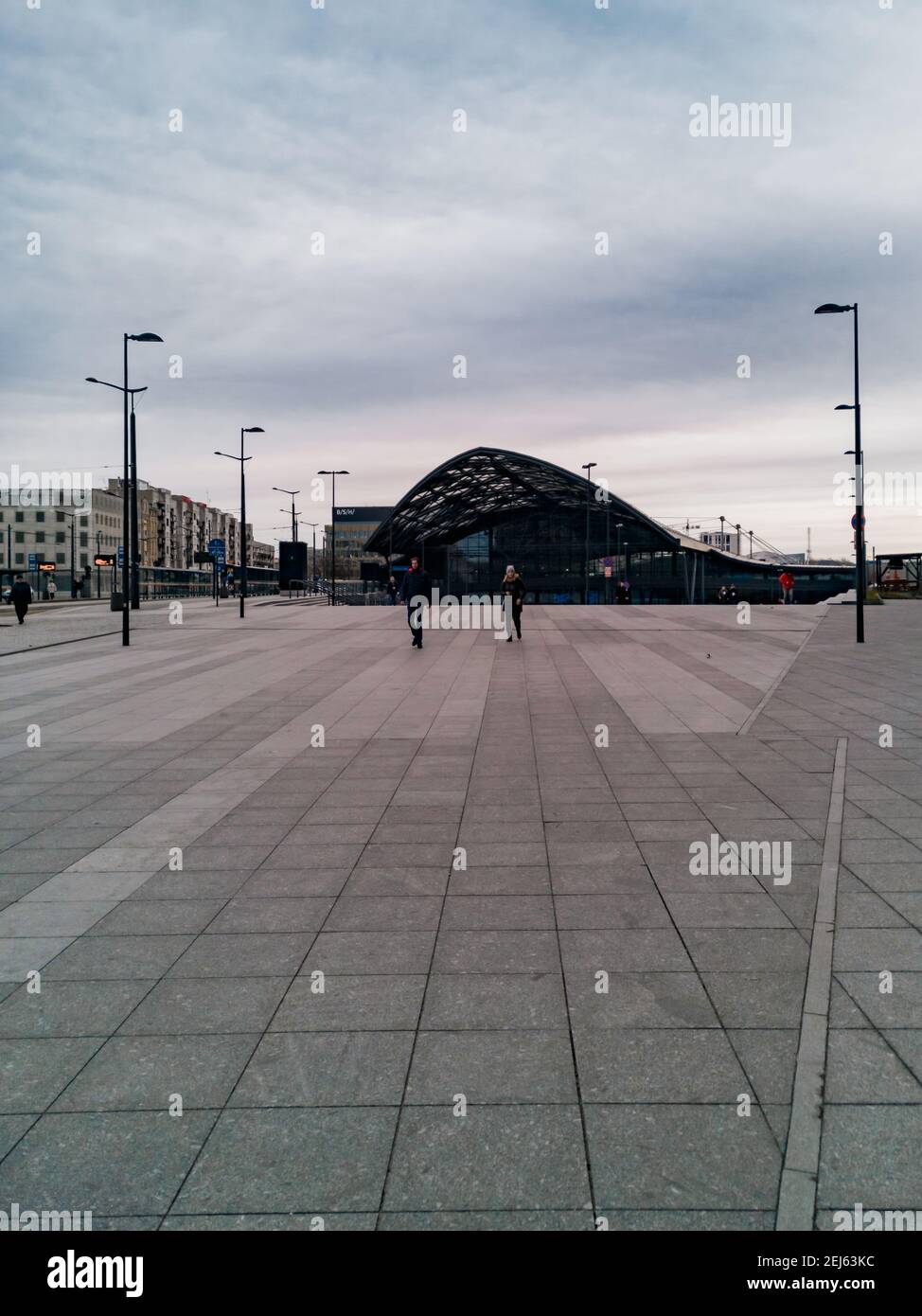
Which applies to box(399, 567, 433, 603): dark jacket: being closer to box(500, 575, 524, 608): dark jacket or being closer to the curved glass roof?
box(500, 575, 524, 608): dark jacket

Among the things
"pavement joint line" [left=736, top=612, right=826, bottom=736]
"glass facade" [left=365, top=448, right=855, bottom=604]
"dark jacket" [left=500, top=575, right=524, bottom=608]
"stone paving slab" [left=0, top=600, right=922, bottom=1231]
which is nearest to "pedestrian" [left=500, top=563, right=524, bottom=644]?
"dark jacket" [left=500, top=575, right=524, bottom=608]

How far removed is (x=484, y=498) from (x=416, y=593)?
65.6 meters

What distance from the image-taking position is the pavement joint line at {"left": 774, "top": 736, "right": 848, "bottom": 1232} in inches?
110

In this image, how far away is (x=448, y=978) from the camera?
4332mm

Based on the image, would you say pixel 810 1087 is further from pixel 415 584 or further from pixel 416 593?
pixel 416 593

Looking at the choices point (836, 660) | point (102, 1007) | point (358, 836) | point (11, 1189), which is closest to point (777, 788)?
point (358, 836)

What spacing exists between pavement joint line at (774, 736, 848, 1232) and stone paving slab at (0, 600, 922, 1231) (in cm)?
4

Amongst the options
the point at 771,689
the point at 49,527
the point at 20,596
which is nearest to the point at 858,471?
the point at 771,689

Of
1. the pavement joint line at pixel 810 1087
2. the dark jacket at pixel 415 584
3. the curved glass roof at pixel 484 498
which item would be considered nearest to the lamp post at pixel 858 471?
the dark jacket at pixel 415 584

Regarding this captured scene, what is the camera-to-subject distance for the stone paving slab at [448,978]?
9.64ft

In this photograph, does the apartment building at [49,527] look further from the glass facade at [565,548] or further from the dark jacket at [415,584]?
the dark jacket at [415,584]

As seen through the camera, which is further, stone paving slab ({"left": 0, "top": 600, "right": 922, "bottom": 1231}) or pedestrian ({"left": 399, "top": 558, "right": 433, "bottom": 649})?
pedestrian ({"left": 399, "top": 558, "right": 433, "bottom": 649})

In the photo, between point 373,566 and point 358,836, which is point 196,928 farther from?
point 373,566
